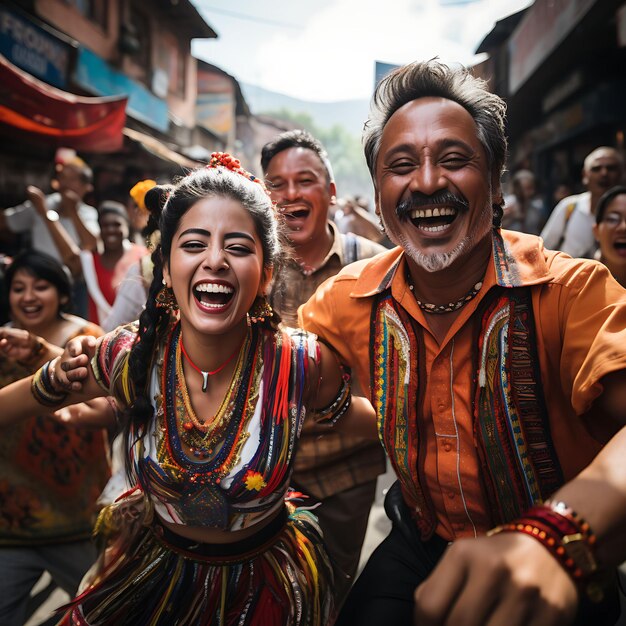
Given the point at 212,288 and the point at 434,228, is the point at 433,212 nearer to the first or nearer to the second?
the point at 434,228

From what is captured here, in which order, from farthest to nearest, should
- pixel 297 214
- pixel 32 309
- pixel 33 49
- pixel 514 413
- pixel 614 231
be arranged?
1. pixel 33 49
2. pixel 614 231
3. pixel 297 214
4. pixel 32 309
5. pixel 514 413

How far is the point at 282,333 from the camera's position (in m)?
2.06

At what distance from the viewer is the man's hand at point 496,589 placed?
874 mm

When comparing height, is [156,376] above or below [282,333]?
below

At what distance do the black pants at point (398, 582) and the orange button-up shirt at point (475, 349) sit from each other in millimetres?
122

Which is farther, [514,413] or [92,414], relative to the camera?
[92,414]

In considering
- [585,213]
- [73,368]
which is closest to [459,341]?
[73,368]

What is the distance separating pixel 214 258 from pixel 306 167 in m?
1.48

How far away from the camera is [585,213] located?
4727 millimetres

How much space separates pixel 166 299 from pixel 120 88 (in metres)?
12.9

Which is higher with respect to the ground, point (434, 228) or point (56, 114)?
point (56, 114)

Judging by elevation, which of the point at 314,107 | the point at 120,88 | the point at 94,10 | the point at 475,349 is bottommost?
the point at 475,349

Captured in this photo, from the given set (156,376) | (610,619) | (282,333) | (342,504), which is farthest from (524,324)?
(342,504)

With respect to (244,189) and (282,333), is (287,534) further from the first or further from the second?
(244,189)
